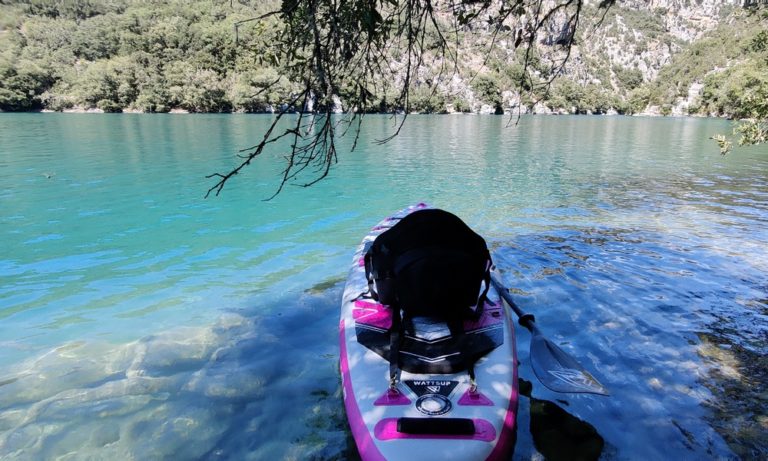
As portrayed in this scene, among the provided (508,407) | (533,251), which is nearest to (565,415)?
(508,407)

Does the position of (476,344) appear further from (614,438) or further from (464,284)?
(614,438)

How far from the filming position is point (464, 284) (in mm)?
4383

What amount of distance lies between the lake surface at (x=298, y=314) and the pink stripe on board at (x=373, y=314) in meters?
0.78

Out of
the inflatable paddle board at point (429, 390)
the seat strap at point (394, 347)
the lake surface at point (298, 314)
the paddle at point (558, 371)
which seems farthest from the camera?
the lake surface at point (298, 314)

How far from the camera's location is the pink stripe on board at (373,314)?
459 centimetres

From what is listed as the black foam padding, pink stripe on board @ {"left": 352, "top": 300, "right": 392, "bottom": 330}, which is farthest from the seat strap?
the black foam padding

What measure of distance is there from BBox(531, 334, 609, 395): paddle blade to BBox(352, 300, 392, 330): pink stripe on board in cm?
150

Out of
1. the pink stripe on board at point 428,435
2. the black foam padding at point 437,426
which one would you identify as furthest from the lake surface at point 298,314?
the black foam padding at point 437,426

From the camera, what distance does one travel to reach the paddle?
3.90m

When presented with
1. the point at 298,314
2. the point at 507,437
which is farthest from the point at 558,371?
the point at 298,314

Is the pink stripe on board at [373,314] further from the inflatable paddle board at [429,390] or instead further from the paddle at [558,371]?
the paddle at [558,371]

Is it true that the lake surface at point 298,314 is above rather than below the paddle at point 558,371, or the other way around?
below

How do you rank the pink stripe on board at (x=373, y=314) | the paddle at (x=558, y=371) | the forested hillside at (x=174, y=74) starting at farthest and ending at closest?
the forested hillside at (x=174, y=74) < the pink stripe on board at (x=373, y=314) < the paddle at (x=558, y=371)

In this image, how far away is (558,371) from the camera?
426 centimetres
